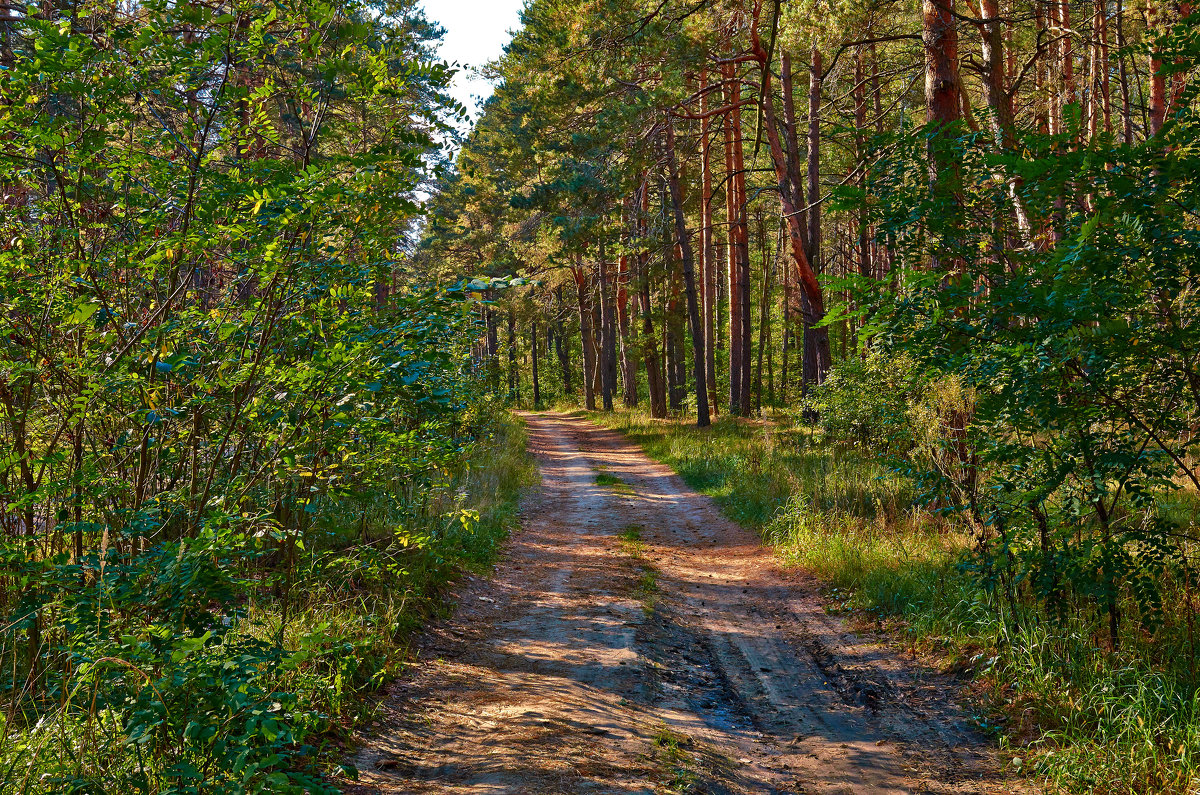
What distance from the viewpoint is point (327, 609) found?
542 centimetres

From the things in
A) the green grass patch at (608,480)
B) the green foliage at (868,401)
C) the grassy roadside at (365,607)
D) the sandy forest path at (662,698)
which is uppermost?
the green foliage at (868,401)

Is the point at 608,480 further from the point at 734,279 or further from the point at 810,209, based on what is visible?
the point at 734,279

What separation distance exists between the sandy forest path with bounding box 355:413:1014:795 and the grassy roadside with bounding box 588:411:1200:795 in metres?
0.29

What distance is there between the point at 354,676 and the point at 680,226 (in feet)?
54.3

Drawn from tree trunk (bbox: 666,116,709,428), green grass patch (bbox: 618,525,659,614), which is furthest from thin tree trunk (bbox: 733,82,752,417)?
green grass patch (bbox: 618,525,659,614)

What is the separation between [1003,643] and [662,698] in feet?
7.75

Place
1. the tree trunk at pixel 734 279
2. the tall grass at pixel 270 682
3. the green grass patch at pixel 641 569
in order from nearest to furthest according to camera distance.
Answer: the tall grass at pixel 270 682 < the green grass patch at pixel 641 569 < the tree trunk at pixel 734 279

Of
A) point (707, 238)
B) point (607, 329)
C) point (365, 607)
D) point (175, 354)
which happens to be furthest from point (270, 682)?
point (607, 329)

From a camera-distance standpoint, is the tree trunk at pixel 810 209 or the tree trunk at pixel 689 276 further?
the tree trunk at pixel 689 276

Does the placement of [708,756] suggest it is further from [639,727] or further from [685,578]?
[685,578]

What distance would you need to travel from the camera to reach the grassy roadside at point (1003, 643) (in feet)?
11.8

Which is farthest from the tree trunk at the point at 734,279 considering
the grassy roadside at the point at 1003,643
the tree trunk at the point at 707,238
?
the grassy roadside at the point at 1003,643

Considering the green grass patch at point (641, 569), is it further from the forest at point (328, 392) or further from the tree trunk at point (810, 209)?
the tree trunk at point (810, 209)

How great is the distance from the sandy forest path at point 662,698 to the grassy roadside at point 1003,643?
0.94 ft
